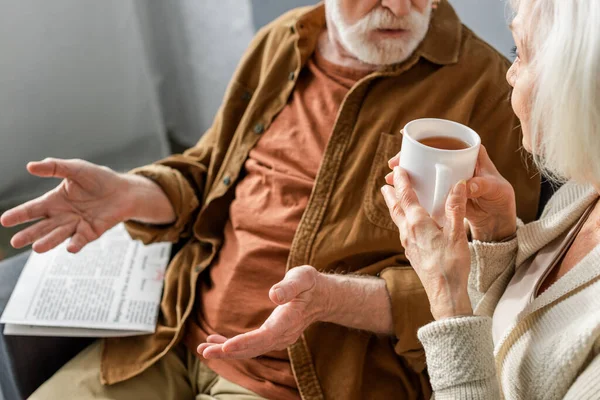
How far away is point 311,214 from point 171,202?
0.35 meters

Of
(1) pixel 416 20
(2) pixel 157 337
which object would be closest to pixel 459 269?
(1) pixel 416 20

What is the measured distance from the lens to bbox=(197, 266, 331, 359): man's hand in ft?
3.07

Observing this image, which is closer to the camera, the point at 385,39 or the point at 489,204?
the point at 489,204

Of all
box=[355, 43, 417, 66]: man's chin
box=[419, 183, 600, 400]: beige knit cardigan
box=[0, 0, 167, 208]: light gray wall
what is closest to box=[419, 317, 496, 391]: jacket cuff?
box=[419, 183, 600, 400]: beige knit cardigan

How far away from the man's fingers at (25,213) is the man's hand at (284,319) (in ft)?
1.51

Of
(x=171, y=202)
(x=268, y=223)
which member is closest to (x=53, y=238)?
(x=171, y=202)

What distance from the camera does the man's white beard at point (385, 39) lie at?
115 centimetres

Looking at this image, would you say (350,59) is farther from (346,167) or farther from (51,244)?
(51,244)

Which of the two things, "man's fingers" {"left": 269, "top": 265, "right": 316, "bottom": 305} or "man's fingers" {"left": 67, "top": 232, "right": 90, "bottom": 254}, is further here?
"man's fingers" {"left": 67, "top": 232, "right": 90, "bottom": 254}

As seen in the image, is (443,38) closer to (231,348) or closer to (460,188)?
(460,188)

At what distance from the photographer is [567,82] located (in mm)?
675

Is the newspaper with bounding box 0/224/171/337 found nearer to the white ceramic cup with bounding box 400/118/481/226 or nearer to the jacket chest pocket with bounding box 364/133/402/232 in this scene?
the jacket chest pocket with bounding box 364/133/402/232

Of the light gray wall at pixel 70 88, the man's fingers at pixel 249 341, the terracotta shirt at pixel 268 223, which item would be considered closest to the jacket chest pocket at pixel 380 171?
the terracotta shirt at pixel 268 223

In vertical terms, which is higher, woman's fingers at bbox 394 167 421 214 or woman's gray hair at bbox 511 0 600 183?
woman's gray hair at bbox 511 0 600 183
